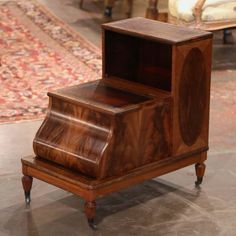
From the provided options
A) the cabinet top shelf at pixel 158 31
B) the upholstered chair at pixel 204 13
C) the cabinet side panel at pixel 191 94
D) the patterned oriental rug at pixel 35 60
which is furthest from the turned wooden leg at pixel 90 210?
the upholstered chair at pixel 204 13

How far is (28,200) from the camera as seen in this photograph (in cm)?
417

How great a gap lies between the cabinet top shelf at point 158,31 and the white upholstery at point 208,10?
237 centimetres

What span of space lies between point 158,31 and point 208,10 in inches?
103

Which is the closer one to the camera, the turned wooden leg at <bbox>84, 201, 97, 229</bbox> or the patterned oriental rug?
the turned wooden leg at <bbox>84, 201, 97, 229</bbox>

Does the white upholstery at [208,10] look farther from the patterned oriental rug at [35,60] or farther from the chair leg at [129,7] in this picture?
the chair leg at [129,7]

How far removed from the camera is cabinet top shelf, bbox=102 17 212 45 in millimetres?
3992

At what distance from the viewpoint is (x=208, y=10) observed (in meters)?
6.64

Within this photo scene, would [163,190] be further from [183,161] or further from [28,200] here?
[28,200]

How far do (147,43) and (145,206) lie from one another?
886 millimetres

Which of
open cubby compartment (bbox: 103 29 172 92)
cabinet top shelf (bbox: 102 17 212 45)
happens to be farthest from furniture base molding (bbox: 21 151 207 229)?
cabinet top shelf (bbox: 102 17 212 45)

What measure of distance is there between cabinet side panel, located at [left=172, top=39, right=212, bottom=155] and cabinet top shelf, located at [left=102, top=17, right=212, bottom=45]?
0.04 metres

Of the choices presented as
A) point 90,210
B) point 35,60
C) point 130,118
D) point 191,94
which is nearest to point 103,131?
point 130,118

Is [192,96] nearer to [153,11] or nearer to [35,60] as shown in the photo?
[35,60]

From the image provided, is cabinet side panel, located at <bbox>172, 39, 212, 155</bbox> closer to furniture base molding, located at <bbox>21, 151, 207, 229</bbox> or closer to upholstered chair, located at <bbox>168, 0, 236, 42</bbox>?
furniture base molding, located at <bbox>21, 151, 207, 229</bbox>
